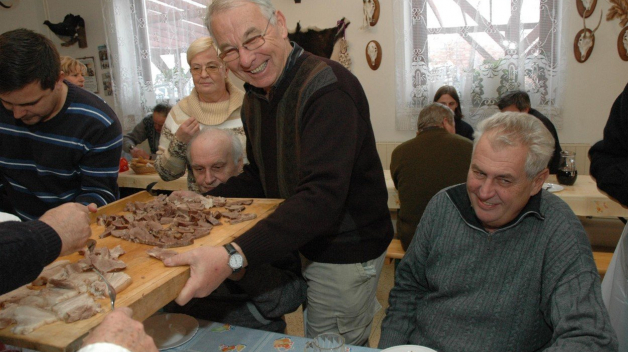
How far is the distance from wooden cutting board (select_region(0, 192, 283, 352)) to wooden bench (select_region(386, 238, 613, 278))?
1.57 m

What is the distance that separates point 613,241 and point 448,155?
2116 mm

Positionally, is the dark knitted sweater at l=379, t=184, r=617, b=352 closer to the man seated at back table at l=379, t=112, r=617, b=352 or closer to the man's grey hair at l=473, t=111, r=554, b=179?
the man seated at back table at l=379, t=112, r=617, b=352

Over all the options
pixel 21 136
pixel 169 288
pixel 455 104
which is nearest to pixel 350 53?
pixel 455 104

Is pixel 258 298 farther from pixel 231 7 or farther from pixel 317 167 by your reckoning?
pixel 231 7

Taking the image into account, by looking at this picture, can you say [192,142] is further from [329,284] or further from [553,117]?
[553,117]

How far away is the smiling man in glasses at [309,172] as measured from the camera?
1.41 m

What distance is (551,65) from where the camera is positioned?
480cm

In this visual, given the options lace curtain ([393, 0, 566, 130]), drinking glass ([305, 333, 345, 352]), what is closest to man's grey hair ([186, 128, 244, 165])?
drinking glass ([305, 333, 345, 352])

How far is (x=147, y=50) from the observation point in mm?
→ 6430

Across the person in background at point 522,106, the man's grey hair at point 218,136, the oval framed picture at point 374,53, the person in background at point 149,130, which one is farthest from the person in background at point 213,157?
the person in background at point 149,130

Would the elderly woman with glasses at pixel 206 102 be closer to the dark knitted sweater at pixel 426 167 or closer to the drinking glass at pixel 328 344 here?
the dark knitted sweater at pixel 426 167

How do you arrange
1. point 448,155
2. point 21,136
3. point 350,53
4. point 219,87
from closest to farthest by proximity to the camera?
point 21,136 → point 219,87 → point 448,155 → point 350,53

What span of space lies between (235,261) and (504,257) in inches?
36.5

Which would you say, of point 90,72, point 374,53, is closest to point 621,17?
point 374,53
